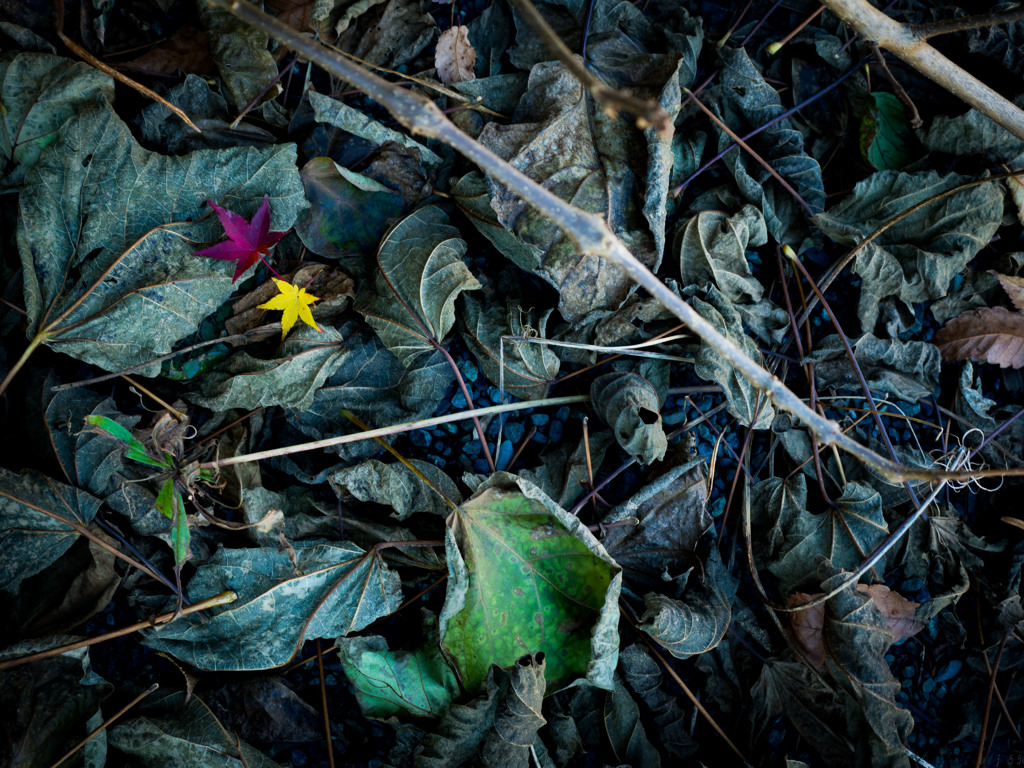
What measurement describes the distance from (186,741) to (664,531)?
1.59m

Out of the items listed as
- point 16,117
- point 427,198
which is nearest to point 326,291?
point 427,198

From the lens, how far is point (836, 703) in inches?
80.7

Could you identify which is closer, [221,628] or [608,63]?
[221,628]

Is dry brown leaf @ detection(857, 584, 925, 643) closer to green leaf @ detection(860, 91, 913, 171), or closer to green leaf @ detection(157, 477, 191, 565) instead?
green leaf @ detection(860, 91, 913, 171)

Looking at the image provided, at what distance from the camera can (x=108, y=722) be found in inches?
76.2

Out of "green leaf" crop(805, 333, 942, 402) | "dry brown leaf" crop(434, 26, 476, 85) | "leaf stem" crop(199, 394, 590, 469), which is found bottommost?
"leaf stem" crop(199, 394, 590, 469)

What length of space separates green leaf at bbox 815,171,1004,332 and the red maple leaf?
5.98 ft

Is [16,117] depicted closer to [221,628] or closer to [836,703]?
[221,628]

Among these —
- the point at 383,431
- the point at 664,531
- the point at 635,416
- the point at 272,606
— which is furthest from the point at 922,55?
the point at 272,606

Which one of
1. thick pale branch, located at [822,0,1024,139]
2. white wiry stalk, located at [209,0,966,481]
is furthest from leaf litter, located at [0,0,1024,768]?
white wiry stalk, located at [209,0,966,481]

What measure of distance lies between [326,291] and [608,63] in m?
1.20

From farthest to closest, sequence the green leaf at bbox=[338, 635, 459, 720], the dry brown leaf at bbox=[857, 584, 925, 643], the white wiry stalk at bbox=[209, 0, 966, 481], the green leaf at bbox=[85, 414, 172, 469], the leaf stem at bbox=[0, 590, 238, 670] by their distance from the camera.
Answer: the dry brown leaf at bbox=[857, 584, 925, 643] < the green leaf at bbox=[338, 635, 459, 720] < the leaf stem at bbox=[0, 590, 238, 670] < the green leaf at bbox=[85, 414, 172, 469] < the white wiry stalk at bbox=[209, 0, 966, 481]

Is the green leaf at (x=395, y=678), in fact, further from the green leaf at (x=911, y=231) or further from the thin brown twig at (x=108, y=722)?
the green leaf at (x=911, y=231)

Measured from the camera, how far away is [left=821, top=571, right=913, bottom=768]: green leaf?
1.93m
